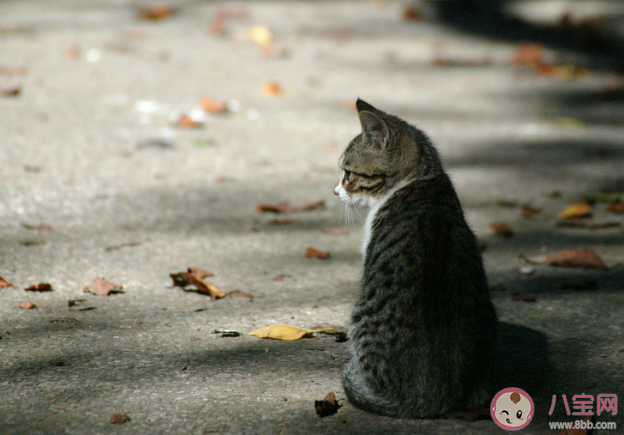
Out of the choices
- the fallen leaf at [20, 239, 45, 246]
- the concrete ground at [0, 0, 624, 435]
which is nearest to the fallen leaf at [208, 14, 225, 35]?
the concrete ground at [0, 0, 624, 435]

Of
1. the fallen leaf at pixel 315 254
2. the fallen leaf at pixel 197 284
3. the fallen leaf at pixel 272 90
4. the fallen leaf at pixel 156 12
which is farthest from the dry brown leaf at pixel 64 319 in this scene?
the fallen leaf at pixel 156 12

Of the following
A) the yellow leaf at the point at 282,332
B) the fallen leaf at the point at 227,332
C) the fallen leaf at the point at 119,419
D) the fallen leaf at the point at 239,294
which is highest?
the fallen leaf at the point at 119,419

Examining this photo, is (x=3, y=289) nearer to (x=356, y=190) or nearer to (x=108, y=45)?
(x=356, y=190)

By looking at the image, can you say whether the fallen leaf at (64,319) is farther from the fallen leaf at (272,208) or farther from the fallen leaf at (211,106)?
the fallen leaf at (211,106)

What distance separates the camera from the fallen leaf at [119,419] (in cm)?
271

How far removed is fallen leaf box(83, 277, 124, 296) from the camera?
395cm

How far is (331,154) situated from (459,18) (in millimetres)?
5887

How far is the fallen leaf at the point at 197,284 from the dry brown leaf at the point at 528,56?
7.06m

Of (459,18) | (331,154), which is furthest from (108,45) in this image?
(459,18)

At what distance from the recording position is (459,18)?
11.6 metres

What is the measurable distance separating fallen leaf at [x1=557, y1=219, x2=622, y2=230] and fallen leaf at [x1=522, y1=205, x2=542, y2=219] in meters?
0.25

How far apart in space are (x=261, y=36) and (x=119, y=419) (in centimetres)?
803

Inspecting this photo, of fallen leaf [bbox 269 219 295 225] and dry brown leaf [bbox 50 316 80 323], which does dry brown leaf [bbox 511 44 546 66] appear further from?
dry brown leaf [bbox 50 316 80 323]

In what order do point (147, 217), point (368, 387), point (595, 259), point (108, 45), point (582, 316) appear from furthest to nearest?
1. point (108, 45)
2. point (147, 217)
3. point (595, 259)
4. point (582, 316)
5. point (368, 387)
